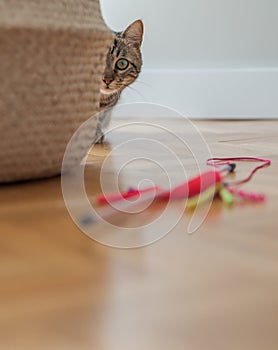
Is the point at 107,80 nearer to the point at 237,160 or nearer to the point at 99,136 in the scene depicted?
the point at 99,136

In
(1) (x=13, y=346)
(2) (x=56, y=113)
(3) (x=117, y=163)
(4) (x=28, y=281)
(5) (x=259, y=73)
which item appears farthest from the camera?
(5) (x=259, y=73)

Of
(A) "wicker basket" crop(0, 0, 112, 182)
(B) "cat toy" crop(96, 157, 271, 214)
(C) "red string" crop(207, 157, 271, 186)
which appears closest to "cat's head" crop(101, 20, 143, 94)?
(C) "red string" crop(207, 157, 271, 186)

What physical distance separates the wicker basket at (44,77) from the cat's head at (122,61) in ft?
2.12

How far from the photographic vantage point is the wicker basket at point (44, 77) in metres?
0.76

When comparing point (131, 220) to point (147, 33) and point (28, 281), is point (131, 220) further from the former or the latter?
point (147, 33)

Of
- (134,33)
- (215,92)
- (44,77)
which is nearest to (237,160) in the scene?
(44,77)

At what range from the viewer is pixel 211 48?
8.13 feet

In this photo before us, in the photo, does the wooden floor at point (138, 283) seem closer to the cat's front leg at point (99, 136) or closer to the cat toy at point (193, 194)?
the cat toy at point (193, 194)

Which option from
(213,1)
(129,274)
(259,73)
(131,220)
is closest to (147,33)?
(213,1)

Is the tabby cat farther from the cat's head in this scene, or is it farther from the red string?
the red string

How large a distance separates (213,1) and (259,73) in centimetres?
36

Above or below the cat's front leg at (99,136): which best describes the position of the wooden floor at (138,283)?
below

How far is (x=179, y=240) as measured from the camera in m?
0.62

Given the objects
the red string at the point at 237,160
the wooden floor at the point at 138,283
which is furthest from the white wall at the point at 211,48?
the wooden floor at the point at 138,283
